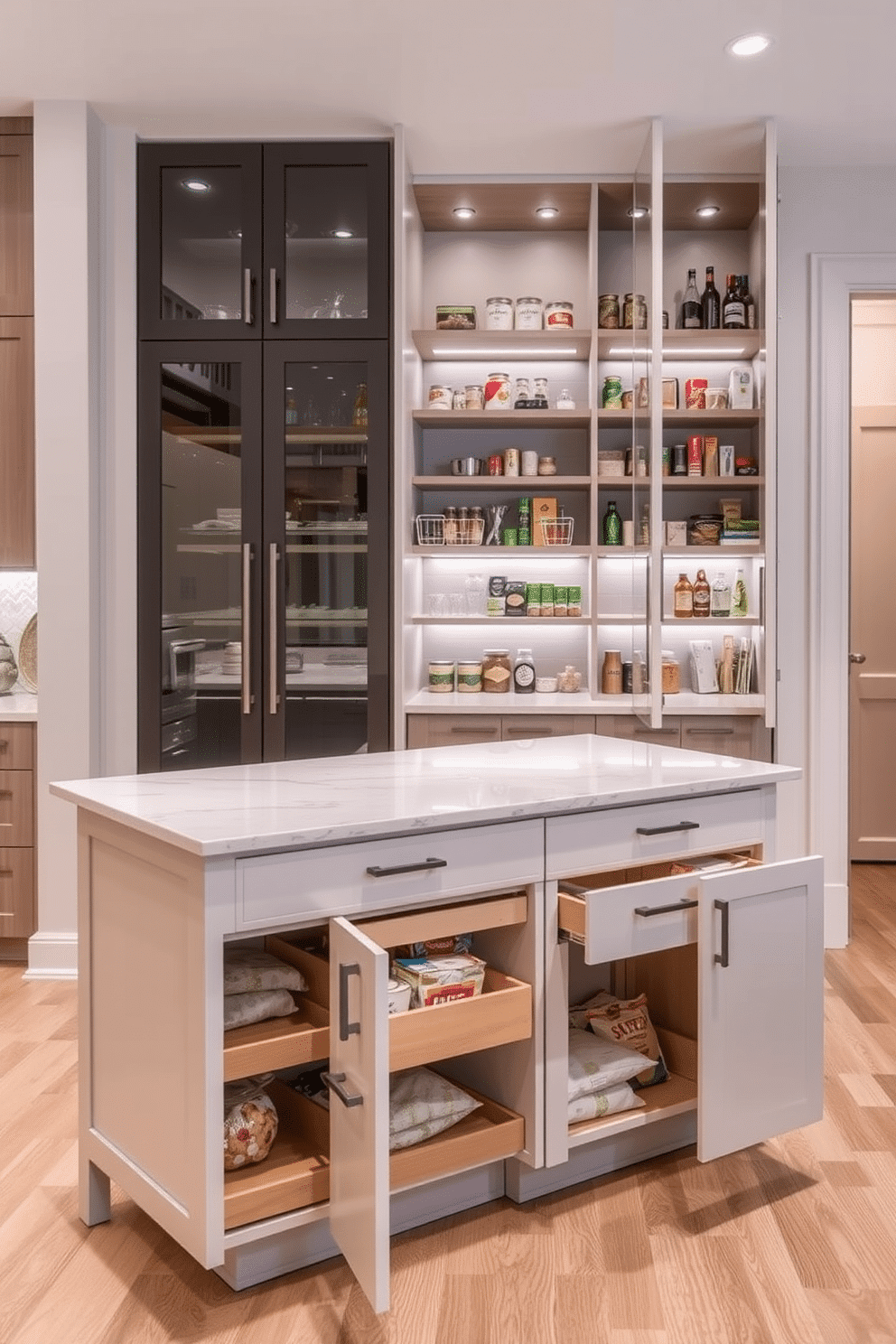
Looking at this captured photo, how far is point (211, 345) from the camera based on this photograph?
401 centimetres

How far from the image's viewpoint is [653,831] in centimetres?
233

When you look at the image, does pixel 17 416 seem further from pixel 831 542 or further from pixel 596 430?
pixel 831 542

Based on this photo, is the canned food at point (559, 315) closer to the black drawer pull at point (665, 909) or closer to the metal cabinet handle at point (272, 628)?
the metal cabinet handle at point (272, 628)

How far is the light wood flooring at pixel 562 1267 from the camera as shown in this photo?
189cm

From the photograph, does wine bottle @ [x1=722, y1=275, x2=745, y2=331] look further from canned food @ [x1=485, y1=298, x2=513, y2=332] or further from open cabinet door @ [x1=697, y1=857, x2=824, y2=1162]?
open cabinet door @ [x1=697, y1=857, x2=824, y2=1162]

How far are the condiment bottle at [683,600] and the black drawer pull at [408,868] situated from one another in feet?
7.97

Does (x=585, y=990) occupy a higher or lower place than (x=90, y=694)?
lower

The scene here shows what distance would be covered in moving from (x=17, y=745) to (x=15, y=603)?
2.33 feet

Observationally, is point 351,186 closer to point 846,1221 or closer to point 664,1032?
point 664,1032

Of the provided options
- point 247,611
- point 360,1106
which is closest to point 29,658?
point 247,611

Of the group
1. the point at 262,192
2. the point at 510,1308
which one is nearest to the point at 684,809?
the point at 510,1308

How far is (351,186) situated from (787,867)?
114 inches

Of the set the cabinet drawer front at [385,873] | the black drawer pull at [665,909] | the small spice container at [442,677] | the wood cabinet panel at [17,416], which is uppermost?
the wood cabinet panel at [17,416]

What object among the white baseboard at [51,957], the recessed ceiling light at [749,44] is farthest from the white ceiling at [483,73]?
the white baseboard at [51,957]
